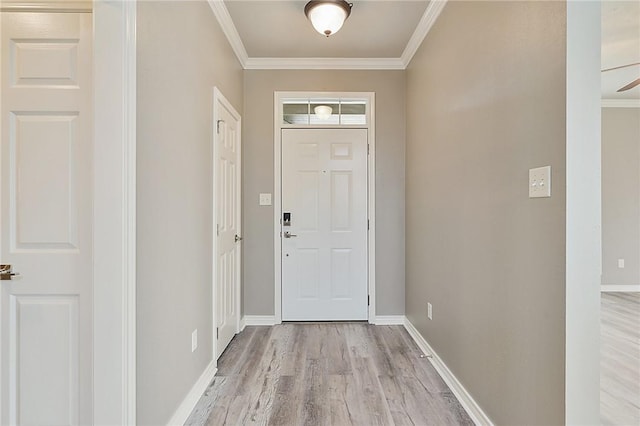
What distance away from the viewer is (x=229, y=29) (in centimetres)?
270

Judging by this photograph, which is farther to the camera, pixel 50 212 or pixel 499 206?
pixel 499 206

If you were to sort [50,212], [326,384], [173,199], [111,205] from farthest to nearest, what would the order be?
[326,384] → [173,199] → [50,212] → [111,205]

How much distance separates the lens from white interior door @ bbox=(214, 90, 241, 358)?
2.55 m

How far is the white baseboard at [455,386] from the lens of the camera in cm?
177

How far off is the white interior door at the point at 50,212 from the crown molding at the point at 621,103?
5920 millimetres

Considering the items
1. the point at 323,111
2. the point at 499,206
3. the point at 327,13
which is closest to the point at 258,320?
the point at 323,111

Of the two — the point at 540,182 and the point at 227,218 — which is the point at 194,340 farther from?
the point at 540,182

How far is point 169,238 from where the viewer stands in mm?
1708

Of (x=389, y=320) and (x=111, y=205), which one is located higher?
(x=111, y=205)

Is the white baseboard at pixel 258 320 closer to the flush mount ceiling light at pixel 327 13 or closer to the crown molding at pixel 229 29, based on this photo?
the crown molding at pixel 229 29

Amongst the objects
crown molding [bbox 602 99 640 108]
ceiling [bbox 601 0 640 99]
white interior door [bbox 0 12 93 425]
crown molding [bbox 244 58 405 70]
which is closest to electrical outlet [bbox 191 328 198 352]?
white interior door [bbox 0 12 93 425]

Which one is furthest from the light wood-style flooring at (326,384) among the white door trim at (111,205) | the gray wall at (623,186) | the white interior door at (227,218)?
the gray wall at (623,186)

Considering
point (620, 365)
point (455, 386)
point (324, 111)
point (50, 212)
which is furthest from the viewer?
point (324, 111)

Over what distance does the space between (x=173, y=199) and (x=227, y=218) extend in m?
1.09
